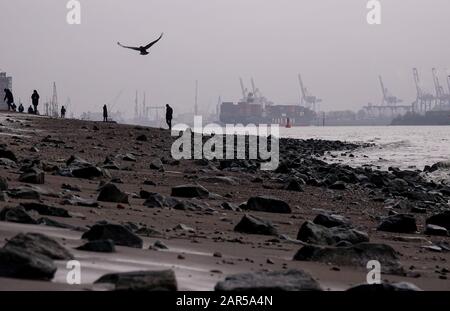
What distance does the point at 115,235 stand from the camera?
16.4ft

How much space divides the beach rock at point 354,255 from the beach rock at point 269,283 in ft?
4.26

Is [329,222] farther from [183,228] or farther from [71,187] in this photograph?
[71,187]

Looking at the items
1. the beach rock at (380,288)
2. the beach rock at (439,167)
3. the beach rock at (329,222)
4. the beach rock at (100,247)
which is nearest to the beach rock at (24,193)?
the beach rock at (100,247)

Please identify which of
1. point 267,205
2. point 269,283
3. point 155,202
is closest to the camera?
point 269,283

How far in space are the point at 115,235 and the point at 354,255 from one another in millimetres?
1577

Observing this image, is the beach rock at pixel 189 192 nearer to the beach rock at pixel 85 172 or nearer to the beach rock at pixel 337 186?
the beach rock at pixel 85 172

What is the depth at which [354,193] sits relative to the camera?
552 inches

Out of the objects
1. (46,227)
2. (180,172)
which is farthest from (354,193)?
(46,227)

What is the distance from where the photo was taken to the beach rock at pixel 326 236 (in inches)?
255

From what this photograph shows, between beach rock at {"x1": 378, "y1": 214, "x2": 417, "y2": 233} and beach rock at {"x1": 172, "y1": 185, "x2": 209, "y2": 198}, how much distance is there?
2.26 meters

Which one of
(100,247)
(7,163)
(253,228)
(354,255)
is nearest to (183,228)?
(253,228)

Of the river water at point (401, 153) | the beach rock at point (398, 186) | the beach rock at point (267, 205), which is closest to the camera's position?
the beach rock at point (267, 205)
